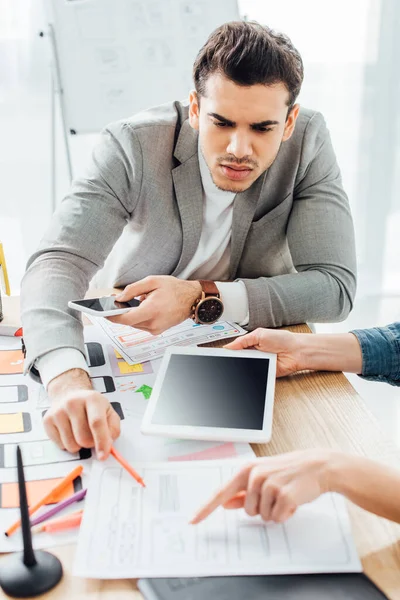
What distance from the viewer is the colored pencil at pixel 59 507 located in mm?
716

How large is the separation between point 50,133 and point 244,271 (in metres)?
1.37

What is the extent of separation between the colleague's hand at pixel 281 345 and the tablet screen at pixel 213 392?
39mm

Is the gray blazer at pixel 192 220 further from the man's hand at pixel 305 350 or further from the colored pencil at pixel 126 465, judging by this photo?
the colored pencil at pixel 126 465

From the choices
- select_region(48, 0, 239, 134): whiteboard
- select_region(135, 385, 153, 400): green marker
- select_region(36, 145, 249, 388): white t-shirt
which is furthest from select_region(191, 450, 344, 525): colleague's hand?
select_region(48, 0, 239, 134): whiteboard

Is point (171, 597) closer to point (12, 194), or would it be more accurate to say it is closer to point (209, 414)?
point (209, 414)

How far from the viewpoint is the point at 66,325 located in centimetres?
108

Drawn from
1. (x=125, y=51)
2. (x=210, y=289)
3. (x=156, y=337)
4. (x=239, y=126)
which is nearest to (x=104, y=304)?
(x=156, y=337)

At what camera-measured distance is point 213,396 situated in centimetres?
93

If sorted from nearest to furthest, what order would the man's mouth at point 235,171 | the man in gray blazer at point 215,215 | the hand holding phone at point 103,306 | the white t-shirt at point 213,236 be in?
the hand holding phone at point 103,306, the man in gray blazer at point 215,215, the man's mouth at point 235,171, the white t-shirt at point 213,236

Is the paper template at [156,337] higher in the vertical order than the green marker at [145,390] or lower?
lower

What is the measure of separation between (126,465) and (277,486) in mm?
202

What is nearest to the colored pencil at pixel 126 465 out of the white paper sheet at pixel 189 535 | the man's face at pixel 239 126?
the white paper sheet at pixel 189 535

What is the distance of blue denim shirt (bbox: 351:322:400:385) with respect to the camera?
3.52ft

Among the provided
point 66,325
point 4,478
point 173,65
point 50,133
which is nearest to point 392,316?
point 173,65
